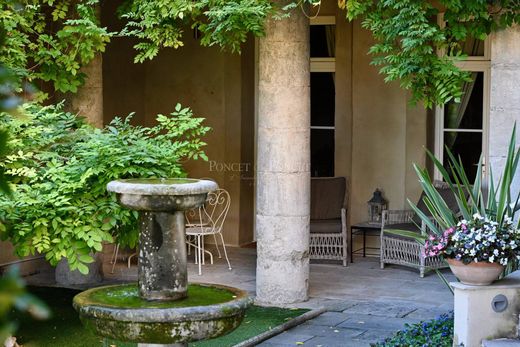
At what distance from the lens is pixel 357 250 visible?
440 inches

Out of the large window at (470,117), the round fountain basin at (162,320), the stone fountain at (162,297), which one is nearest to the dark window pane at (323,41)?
the large window at (470,117)

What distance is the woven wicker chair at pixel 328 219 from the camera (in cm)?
1052

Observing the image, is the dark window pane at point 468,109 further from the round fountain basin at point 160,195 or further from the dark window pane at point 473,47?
the round fountain basin at point 160,195

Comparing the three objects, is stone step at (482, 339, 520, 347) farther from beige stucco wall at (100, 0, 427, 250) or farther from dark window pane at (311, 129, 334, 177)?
dark window pane at (311, 129, 334, 177)

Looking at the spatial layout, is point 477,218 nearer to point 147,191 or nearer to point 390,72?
point 390,72

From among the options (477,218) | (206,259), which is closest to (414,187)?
(206,259)

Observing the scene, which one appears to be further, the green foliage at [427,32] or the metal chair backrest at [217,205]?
the metal chair backrest at [217,205]

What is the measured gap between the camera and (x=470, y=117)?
10.7 meters

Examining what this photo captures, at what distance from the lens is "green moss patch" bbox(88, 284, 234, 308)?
505 centimetres

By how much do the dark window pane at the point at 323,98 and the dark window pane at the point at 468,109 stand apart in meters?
1.41

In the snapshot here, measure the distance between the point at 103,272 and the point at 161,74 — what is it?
10.0ft

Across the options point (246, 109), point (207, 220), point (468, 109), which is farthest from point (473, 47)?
point (207, 220)

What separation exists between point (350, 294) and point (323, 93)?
329cm

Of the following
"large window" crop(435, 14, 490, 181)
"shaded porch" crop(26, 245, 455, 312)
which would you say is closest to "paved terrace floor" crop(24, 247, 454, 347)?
"shaded porch" crop(26, 245, 455, 312)
